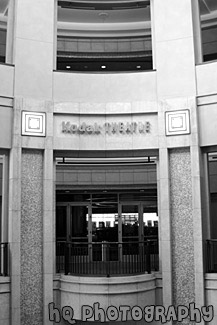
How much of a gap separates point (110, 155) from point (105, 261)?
2.81 m

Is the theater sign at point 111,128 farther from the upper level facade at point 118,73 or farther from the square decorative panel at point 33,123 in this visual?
the square decorative panel at point 33,123

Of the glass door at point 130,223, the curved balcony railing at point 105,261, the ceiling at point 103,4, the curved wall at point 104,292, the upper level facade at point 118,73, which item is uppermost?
the ceiling at point 103,4

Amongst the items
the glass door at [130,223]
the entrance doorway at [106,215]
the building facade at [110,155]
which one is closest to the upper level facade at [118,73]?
the building facade at [110,155]

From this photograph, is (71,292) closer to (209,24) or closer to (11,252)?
(11,252)

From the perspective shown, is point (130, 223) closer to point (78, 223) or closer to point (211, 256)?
point (78, 223)

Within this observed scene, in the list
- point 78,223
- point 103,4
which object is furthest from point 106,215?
point 103,4

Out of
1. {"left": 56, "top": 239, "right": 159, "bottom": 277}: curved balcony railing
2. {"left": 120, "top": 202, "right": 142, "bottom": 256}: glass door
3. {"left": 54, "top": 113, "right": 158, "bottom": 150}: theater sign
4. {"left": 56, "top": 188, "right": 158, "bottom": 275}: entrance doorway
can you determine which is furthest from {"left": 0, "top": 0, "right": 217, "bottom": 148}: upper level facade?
{"left": 120, "top": 202, "right": 142, "bottom": 256}: glass door

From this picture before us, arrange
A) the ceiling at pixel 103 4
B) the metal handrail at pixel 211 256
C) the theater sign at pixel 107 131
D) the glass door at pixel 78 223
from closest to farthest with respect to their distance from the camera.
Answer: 1. the metal handrail at pixel 211 256
2. the theater sign at pixel 107 131
3. the ceiling at pixel 103 4
4. the glass door at pixel 78 223

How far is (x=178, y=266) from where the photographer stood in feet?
34.6

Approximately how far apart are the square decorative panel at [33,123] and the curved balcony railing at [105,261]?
2.97 meters

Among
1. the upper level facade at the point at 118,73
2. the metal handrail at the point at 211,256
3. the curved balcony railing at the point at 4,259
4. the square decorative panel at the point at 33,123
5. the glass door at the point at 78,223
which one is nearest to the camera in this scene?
the curved balcony railing at the point at 4,259

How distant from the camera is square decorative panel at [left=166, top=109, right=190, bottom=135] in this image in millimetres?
10820

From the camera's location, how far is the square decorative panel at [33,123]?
10734mm

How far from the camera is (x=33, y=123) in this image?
10.8 m
